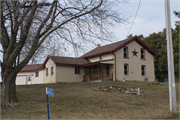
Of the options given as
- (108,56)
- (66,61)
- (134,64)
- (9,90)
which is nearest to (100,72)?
(108,56)

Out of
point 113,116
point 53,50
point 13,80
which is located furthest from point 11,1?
point 113,116

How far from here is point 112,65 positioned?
87.9ft

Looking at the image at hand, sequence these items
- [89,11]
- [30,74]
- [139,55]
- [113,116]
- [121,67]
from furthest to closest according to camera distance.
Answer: [30,74], [139,55], [121,67], [89,11], [113,116]

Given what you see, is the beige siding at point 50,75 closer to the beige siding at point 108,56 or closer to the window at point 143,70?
the beige siding at point 108,56

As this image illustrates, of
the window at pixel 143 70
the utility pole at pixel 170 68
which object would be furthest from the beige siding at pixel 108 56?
the utility pole at pixel 170 68

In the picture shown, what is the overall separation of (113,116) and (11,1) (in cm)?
771

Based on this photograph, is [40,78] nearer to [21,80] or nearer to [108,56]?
[21,80]

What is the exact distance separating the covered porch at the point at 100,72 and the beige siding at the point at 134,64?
1062 millimetres

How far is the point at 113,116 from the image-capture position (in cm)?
880

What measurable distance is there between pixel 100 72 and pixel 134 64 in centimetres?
484

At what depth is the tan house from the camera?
87.1ft

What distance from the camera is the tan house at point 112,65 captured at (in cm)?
2655

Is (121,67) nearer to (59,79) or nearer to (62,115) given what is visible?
(59,79)

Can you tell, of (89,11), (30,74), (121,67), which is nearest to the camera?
(89,11)
